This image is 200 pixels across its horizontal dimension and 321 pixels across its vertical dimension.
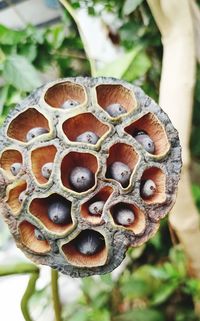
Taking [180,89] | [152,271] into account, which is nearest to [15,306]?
[152,271]

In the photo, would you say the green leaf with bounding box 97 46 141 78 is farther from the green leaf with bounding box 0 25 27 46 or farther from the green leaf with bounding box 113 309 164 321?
the green leaf with bounding box 113 309 164 321

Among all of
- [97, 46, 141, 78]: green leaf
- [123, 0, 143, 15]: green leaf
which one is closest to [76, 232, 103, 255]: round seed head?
[97, 46, 141, 78]: green leaf

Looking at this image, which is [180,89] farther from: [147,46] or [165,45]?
[147,46]

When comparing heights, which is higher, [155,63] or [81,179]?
[81,179]

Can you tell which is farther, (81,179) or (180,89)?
(180,89)

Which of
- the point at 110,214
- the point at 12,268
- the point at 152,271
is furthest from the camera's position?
the point at 152,271

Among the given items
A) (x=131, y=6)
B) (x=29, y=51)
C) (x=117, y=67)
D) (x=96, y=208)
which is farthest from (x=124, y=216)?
(x=29, y=51)
